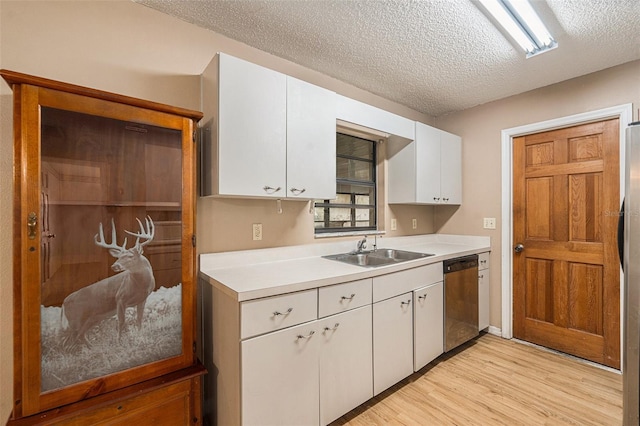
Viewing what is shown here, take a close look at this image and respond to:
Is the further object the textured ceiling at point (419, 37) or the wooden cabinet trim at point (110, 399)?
the textured ceiling at point (419, 37)

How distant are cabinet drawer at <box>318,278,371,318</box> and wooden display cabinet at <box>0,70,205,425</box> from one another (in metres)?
0.72

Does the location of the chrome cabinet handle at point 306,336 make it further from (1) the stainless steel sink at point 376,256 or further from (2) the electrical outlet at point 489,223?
(2) the electrical outlet at point 489,223

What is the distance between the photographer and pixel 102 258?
1.33m

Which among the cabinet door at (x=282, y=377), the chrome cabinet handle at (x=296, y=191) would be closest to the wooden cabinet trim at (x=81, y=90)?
the chrome cabinet handle at (x=296, y=191)

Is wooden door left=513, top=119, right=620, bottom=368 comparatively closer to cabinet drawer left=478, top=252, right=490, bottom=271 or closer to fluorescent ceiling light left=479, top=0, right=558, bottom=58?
cabinet drawer left=478, top=252, right=490, bottom=271

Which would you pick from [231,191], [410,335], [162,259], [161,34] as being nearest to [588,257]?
[410,335]

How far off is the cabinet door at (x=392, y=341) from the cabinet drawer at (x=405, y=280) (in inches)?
2.0

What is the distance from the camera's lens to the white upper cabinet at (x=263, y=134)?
163cm

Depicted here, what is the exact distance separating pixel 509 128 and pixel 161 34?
319 cm

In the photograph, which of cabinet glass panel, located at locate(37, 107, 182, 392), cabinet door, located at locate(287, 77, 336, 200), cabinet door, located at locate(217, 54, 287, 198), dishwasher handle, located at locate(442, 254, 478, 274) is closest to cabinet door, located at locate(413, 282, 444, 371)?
dishwasher handle, located at locate(442, 254, 478, 274)

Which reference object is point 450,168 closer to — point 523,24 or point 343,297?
point 523,24

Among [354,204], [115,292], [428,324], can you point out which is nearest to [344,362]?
[428,324]

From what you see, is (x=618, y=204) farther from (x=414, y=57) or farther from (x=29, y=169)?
(x=29, y=169)

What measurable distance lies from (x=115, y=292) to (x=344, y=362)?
129 cm
